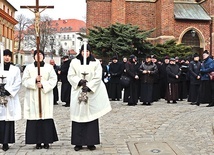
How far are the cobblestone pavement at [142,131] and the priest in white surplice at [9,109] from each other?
0.27 meters

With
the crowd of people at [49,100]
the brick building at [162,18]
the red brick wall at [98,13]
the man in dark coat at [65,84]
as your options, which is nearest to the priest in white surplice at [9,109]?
the crowd of people at [49,100]

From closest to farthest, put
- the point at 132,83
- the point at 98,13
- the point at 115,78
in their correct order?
the point at 132,83 < the point at 115,78 < the point at 98,13

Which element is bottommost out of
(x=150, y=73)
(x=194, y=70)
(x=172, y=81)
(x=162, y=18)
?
(x=172, y=81)

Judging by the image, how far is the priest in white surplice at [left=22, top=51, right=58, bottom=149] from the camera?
6.34 m

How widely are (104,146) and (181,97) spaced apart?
9.15m

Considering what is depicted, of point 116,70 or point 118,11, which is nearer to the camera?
point 116,70

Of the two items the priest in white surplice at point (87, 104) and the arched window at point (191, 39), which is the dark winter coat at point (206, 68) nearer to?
the priest in white surplice at point (87, 104)

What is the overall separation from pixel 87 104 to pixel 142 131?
222 cm

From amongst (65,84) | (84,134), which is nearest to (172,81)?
(65,84)

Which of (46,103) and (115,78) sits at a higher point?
(115,78)

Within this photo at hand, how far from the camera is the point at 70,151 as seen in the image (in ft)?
20.6

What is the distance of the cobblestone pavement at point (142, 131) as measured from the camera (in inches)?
251

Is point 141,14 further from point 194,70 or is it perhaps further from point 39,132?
point 39,132

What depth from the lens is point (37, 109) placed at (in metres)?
6.36
